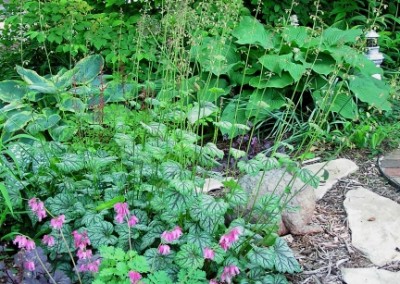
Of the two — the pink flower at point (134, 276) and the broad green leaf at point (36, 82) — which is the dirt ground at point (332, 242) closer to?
the pink flower at point (134, 276)

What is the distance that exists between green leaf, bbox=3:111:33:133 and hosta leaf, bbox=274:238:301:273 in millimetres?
1625

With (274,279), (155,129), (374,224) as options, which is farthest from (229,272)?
(374,224)

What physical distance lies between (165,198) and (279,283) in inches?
23.2

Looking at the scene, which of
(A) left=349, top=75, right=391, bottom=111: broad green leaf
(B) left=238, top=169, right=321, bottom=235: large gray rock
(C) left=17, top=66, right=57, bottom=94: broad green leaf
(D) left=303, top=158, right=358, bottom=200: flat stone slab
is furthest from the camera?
(A) left=349, top=75, right=391, bottom=111: broad green leaf

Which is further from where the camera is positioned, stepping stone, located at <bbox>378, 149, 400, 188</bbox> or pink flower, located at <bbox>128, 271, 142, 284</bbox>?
stepping stone, located at <bbox>378, 149, 400, 188</bbox>

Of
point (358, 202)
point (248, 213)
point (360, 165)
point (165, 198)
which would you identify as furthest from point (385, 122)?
point (165, 198)

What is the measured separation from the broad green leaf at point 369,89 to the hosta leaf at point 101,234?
2.14 m

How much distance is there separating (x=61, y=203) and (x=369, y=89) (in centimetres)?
232

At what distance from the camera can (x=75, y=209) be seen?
2447 mm

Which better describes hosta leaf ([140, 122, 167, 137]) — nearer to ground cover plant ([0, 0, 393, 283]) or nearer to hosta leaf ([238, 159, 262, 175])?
ground cover plant ([0, 0, 393, 283])

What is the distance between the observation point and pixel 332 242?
2.74 m

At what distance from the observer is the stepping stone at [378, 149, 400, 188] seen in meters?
3.24

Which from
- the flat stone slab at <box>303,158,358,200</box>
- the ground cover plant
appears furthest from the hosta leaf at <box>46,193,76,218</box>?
the flat stone slab at <box>303,158,358,200</box>

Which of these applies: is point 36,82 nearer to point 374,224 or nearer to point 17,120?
point 17,120
